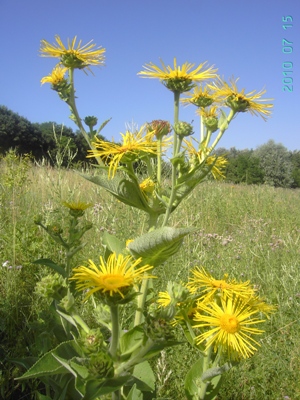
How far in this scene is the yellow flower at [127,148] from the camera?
3.85 ft

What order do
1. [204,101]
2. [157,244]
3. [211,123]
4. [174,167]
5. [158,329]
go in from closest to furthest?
[158,329] < [157,244] < [174,167] < [211,123] < [204,101]

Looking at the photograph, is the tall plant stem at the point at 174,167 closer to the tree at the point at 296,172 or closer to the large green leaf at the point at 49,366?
the large green leaf at the point at 49,366

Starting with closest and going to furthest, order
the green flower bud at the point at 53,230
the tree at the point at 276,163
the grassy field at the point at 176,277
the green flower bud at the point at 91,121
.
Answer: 1. the green flower bud at the point at 91,121
2. the green flower bud at the point at 53,230
3. the grassy field at the point at 176,277
4. the tree at the point at 276,163

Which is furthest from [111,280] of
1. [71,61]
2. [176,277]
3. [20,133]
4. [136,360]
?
[20,133]

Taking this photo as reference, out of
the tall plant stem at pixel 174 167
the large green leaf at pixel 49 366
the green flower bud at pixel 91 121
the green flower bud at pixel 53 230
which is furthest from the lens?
the green flower bud at pixel 53 230

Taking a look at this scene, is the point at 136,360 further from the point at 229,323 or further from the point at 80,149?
the point at 80,149

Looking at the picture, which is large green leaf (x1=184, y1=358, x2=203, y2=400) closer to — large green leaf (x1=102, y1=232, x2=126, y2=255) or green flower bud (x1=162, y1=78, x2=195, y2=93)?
large green leaf (x1=102, y1=232, x2=126, y2=255)

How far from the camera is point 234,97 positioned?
53.0 inches

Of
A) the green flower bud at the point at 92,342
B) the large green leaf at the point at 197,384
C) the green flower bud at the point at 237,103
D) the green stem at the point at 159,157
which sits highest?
the green flower bud at the point at 237,103

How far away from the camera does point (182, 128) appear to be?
119 centimetres

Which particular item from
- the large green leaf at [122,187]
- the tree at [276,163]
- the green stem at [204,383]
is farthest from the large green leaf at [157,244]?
the tree at [276,163]

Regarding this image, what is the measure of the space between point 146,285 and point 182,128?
1.78 feet

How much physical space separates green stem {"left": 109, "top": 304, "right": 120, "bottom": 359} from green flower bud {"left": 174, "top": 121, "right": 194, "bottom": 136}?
59cm

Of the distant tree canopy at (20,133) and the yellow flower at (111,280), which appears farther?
the distant tree canopy at (20,133)
